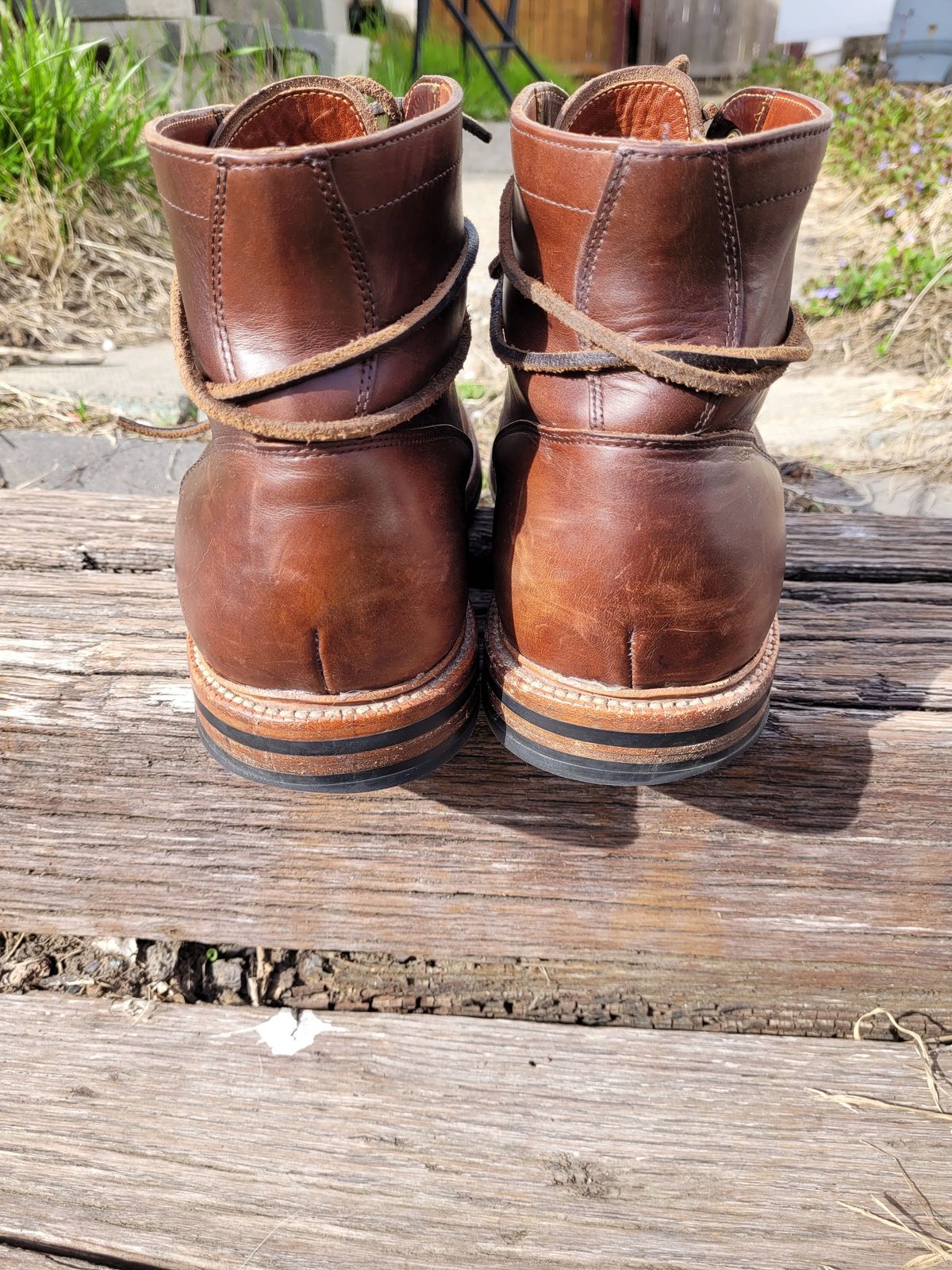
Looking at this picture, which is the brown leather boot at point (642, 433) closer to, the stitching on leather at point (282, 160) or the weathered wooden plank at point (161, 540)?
the stitching on leather at point (282, 160)

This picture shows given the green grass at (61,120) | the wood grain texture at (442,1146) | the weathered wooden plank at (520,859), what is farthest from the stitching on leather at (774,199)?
the green grass at (61,120)

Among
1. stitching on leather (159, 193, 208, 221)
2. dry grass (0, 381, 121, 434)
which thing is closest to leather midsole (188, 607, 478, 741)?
stitching on leather (159, 193, 208, 221)

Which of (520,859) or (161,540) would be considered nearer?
(520,859)

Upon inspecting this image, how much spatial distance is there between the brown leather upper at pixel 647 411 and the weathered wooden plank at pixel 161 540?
59 centimetres

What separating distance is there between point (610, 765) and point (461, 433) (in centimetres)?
51

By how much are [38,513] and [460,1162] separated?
5.35 feet

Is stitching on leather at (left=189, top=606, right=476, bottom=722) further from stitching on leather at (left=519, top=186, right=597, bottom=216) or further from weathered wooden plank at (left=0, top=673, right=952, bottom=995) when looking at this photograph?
stitching on leather at (left=519, top=186, right=597, bottom=216)

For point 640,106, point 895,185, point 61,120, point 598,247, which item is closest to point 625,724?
point 598,247

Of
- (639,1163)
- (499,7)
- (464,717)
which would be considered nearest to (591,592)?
(464,717)

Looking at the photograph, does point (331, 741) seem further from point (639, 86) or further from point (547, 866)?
point (639, 86)

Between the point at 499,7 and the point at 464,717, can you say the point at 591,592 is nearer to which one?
the point at 464,717

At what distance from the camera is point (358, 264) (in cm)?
107

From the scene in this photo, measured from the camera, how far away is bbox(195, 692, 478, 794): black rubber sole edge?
4.02ft

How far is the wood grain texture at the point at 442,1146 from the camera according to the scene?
42.3 inches
